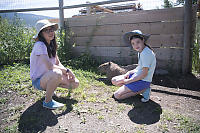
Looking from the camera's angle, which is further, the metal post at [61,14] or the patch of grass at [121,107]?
the metal post at [61,14]

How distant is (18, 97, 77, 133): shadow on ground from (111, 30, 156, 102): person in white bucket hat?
101 centimetres

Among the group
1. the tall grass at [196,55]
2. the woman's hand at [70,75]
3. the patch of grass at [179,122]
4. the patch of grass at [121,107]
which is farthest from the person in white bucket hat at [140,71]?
the tall grass at [196,55]

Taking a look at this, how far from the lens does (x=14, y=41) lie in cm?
598

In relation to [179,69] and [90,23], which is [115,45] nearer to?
[90,23]

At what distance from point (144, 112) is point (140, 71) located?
69cm

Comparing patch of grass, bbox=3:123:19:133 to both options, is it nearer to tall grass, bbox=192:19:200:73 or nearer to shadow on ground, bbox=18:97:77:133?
shadow on ground, bbox=18:97:77:133

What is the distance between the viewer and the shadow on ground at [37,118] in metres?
2.31

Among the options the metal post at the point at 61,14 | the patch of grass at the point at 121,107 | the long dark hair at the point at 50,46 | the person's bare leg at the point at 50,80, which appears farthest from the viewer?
the metal post at the point at 61,14

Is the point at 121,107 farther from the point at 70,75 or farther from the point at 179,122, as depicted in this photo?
the point at 70,75

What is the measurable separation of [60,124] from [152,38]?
3.64 meters

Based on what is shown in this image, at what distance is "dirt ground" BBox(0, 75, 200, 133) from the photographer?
2.33 metres

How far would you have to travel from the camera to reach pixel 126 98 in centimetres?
327

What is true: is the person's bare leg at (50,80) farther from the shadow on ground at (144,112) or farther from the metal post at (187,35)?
the metal post at (187,35)

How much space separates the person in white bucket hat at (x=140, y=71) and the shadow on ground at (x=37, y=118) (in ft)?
3.31
